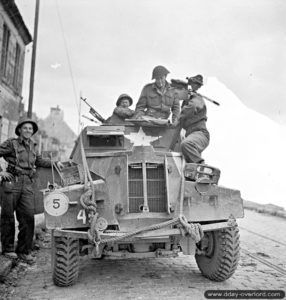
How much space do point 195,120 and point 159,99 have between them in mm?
1479

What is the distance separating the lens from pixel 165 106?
301 inches

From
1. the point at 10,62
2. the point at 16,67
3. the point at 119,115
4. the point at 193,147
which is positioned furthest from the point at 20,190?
the point at 16,67

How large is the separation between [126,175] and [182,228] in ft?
2.87

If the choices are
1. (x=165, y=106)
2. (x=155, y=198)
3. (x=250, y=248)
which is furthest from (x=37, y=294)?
(x=250, y=248)

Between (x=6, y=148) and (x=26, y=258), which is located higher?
(x=6, y=148)

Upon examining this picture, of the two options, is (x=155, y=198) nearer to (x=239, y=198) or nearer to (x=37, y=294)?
(x=239, y=198)

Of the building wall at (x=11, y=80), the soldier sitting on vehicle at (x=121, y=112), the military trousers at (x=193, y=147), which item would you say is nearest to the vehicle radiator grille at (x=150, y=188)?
the military trousers at (x=193, y=147)

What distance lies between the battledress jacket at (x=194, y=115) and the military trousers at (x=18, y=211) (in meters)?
2.37

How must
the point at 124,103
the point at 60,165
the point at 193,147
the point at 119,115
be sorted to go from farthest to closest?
the point at 124,103
the point at 119,115
the point at 60,165
the point at 193,147

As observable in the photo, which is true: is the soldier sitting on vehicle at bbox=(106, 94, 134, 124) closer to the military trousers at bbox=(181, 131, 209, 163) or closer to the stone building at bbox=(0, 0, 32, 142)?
the military trousers at bbox=(181, 131, 209, 163)

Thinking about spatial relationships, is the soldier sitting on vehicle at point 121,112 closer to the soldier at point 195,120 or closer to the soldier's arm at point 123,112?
the soldier's arm at point 123,112

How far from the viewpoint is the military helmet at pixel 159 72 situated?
7.42 m

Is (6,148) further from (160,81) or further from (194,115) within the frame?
(160,81)

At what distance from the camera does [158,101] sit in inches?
301
